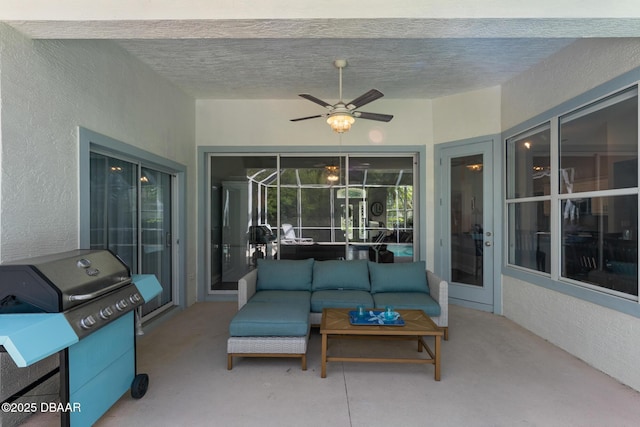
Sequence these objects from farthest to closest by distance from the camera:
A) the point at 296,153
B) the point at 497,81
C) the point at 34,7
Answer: the point at 296,153
the point at 497,81
the point at 34,7

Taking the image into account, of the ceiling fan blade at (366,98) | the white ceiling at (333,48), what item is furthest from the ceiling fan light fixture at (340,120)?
the white ceiling at (333,48)

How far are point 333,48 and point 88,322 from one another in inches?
124

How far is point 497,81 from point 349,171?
236 cm

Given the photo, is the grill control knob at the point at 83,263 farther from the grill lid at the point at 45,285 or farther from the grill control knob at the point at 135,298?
the grill control knob at the point at 135,298

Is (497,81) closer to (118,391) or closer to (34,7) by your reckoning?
(34,7)

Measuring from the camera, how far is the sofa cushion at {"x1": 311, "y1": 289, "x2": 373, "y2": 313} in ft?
11.3

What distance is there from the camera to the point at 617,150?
8.95ft

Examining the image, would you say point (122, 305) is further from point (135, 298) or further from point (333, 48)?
point (333, 48)

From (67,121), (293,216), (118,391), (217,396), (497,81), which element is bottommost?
(217,396)

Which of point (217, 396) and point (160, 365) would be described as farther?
point (160, 365)

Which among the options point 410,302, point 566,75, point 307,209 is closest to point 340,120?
point 410,302

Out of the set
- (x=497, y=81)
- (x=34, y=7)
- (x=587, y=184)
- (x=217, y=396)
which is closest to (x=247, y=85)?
(x=34, y=7)

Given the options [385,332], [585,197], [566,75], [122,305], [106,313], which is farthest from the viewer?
[566,75]

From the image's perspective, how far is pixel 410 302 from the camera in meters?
3.42
